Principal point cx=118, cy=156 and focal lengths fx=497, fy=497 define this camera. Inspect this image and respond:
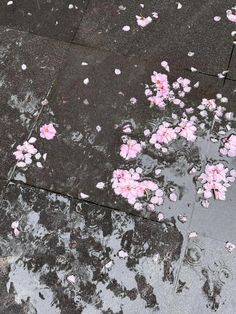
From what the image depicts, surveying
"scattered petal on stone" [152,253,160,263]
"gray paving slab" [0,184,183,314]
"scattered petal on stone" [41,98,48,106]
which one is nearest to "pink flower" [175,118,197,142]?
"gray paving slab" [0,184,183,314]

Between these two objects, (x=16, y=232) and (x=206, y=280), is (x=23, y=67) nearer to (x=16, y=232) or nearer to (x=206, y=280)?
(x=16, y=232)

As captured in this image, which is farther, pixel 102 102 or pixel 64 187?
pixel 102 102

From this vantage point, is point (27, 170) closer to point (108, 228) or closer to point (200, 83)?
point (108, 228)

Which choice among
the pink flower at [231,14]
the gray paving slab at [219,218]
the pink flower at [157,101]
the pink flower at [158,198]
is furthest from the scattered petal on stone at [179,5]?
the pink flower at [158,198]

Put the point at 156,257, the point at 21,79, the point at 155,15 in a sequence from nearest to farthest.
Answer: the point at 156,257, the point at 21,79, the point at 155,15

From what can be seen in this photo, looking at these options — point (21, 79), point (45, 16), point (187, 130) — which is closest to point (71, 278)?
point (187, 130)

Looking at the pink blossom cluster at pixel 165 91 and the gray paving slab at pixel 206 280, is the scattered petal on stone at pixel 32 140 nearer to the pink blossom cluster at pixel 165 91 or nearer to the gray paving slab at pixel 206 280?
the pink blossom cluster at pixel 165 91

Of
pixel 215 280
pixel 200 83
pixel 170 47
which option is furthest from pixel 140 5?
pixel 215 280
